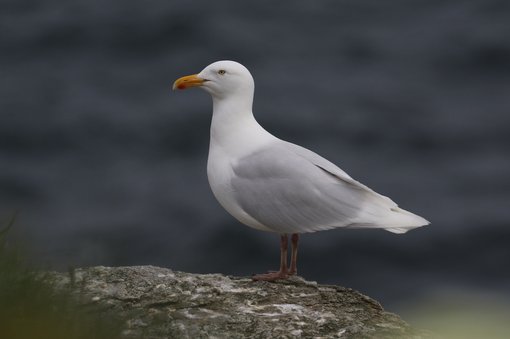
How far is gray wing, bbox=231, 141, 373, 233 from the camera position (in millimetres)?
8984

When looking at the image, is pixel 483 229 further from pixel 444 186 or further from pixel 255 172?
pixel 255 172

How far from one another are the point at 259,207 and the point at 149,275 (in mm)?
1331

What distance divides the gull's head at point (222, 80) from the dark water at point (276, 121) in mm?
6643

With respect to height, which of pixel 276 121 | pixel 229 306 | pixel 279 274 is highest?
pixel 276 121

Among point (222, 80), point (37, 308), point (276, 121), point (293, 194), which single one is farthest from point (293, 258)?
point (276, 121)

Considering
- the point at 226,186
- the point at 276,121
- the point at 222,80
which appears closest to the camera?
the point at 226,186

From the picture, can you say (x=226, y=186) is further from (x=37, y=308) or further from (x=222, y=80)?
(x=37, y=308)

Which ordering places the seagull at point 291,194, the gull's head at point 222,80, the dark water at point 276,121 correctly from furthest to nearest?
the dark water at point 276,121 < the gull's head at point 222,80 < the seagull at point 291,194

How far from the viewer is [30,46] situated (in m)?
24.2

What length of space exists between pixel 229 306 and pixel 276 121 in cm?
1341

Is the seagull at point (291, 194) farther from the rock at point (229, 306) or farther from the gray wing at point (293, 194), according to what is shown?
the rock at point (229, 306)

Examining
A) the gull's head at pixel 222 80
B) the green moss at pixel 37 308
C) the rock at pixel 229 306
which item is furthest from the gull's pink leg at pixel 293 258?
the green moss at pixel 37 308

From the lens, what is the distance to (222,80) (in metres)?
9.48

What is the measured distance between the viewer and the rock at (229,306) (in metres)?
7.16
